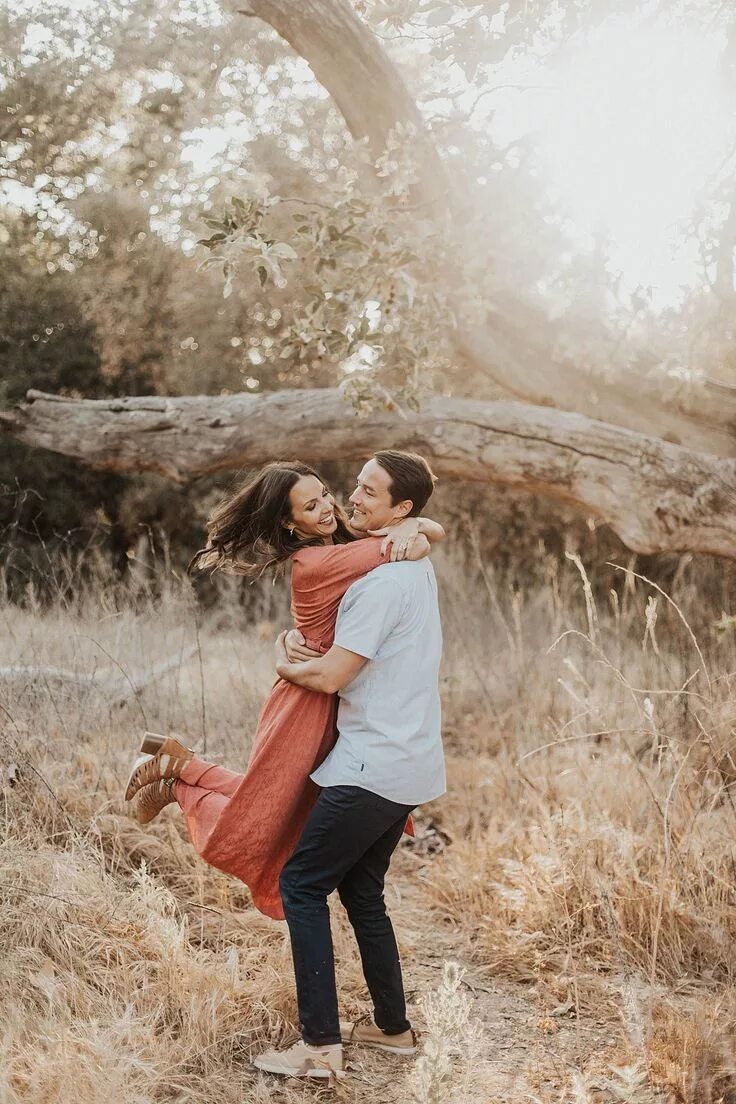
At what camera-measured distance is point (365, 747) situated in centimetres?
266

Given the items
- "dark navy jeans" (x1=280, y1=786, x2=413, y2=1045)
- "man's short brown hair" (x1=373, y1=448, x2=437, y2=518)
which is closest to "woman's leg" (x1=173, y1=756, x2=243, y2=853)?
"dark navy jeans" (x1=280, y1=786, x2=413, y2=1045)

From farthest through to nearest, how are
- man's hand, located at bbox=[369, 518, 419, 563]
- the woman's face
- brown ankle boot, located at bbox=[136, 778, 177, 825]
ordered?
brown ankle boot, located at bbox=[136, 778, 177, 825] < the woman's face < man's hand, located at bbox=[369, 518, 419, 563]

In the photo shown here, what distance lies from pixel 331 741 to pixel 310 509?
2.29 feet

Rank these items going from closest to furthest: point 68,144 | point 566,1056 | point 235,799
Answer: point 235,799
point 566,1056
point 68,144

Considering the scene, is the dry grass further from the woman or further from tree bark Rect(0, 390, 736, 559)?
tree bark Rect(0, 390, 736, 559)

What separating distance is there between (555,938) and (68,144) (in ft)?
26.2

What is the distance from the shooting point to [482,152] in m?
5.96

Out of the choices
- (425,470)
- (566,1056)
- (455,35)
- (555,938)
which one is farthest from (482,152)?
(566,1056)

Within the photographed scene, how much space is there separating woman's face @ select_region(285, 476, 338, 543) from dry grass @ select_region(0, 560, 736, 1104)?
1012mm

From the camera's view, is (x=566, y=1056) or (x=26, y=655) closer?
(x=566, y=1056)

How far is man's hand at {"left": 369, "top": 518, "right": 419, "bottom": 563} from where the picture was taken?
2.73 meters

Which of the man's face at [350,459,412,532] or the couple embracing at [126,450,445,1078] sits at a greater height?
the man's face at [350,459,412,532]

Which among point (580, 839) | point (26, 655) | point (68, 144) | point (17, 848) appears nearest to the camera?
point (17, 848)

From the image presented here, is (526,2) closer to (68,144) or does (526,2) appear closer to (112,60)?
(112,60)
